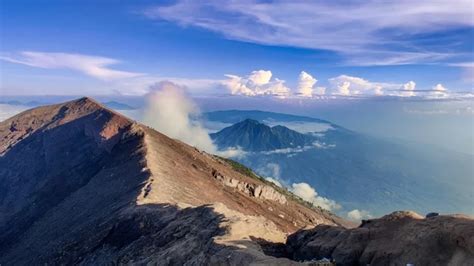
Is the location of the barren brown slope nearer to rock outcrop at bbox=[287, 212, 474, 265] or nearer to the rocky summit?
the rocky summit

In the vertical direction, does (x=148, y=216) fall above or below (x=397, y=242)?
below

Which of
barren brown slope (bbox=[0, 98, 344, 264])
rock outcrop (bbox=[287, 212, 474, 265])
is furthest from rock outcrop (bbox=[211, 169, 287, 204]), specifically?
rock outcrop (bbox=[287, 212, 474, 265])

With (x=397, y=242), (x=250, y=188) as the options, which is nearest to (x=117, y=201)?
(x=250, y=188)

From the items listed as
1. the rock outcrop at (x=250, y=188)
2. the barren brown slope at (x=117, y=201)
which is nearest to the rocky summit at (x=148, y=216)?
the barren brown slope at (x=117, y=201)

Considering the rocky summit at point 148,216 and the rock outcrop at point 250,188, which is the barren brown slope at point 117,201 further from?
the rock outcrop at point 250,188

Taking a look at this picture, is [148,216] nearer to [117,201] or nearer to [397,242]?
[117,201]

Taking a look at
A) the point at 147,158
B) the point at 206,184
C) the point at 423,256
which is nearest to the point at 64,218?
the point at 147,158
